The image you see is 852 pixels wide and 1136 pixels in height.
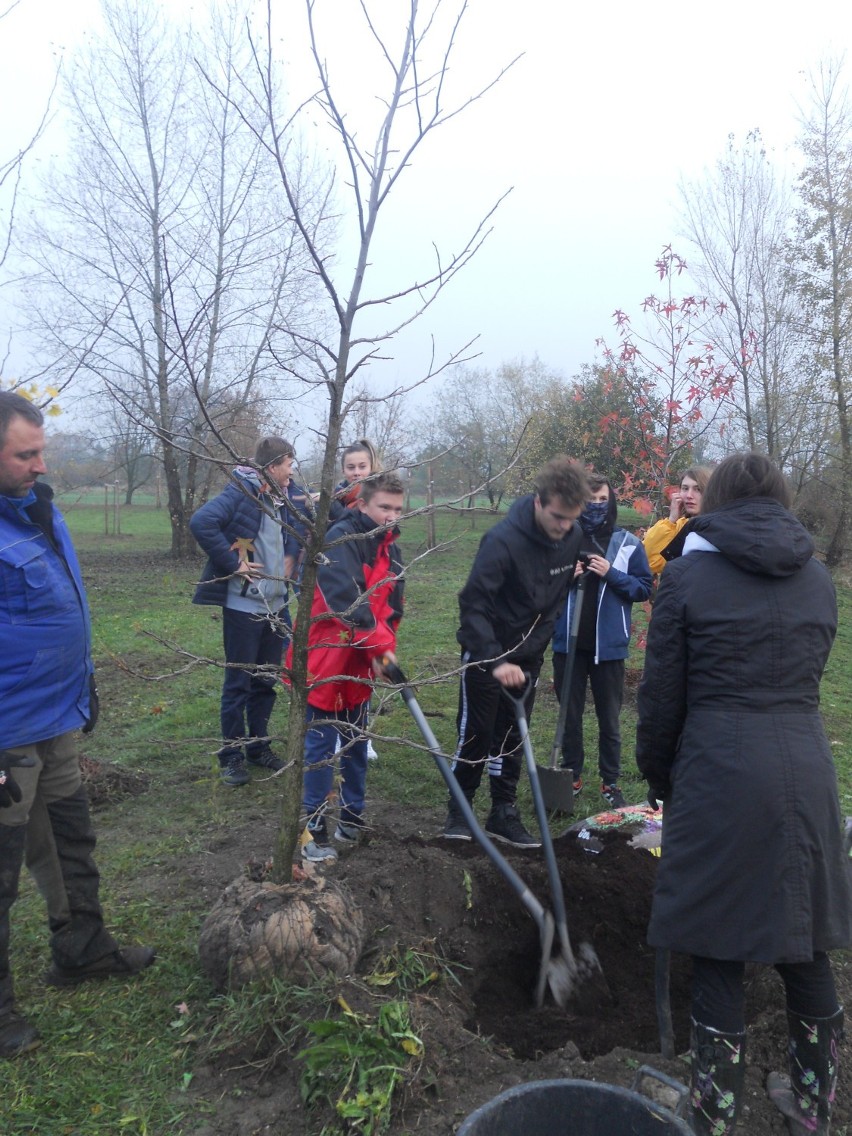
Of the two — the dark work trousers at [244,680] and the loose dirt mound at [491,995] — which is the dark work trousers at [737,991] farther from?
the dark work trousers at [244,680]

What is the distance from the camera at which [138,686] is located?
7.59m

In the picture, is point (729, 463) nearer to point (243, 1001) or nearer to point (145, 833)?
point (243, 1001)

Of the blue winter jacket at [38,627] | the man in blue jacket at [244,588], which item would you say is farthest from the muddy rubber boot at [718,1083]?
the man in blue jacket at [244,588]

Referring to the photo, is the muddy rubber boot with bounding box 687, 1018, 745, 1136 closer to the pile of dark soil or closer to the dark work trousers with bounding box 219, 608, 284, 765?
the dark work trousers with bounding box 219, 608, 284, 765

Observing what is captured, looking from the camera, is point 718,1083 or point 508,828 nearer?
point 718,1083

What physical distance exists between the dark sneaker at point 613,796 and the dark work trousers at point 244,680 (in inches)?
85.2

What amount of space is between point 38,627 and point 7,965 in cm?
115

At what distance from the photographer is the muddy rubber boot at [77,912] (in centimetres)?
307

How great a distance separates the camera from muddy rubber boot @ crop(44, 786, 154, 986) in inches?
121

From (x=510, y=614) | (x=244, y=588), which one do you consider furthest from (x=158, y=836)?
(x=510, y=614)

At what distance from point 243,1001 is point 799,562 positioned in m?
2.30

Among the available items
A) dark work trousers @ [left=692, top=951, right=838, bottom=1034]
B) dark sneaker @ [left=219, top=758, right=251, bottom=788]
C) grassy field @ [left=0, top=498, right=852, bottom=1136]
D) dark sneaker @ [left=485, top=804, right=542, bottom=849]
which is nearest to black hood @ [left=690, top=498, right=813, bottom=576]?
grassy field @ [left=0, top=498, right=852, bottom=1136]

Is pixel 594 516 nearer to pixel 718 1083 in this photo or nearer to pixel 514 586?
pixel 514 586

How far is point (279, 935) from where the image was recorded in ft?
9.50
